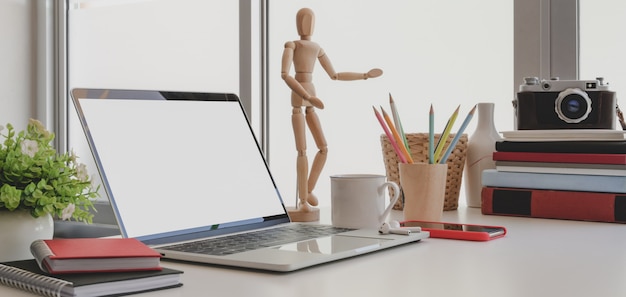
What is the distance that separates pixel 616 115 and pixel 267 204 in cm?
83

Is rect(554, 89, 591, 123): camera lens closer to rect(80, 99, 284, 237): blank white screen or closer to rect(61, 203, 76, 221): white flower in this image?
rect(80, 99, 284, 237): blank white screen

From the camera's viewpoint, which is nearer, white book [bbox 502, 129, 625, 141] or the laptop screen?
the laptop screen

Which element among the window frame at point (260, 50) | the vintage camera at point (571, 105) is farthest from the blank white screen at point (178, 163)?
the window frame at point (260, 50)

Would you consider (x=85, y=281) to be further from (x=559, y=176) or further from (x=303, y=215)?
(x=559, y=176)

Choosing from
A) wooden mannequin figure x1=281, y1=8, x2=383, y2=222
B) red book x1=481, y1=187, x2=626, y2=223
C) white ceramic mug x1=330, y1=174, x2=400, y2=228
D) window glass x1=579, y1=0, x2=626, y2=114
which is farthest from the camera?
window glass x1=579, y1=0, x2=626, y2=114

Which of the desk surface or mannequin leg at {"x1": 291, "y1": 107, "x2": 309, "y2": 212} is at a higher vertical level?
mannequin leg at {"x1": 291, "y1": 107, "x2": 309, "y2": 212}

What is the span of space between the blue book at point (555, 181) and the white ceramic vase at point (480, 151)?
118 mm

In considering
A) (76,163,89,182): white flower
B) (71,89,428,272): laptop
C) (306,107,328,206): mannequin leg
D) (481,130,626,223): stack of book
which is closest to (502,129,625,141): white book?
(481,130,626,223): stack of book

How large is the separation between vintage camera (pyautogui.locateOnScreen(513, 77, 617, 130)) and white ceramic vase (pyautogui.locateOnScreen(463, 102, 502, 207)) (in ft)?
0.41

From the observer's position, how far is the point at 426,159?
1449mm

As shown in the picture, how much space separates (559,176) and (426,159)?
28 centimetres

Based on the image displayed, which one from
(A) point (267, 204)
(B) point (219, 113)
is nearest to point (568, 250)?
(A) point (267, 204)

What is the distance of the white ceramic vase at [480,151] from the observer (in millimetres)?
1524

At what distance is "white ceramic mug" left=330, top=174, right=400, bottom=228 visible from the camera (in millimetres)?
1094
